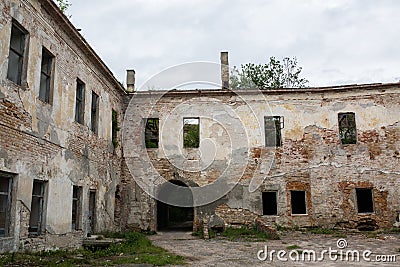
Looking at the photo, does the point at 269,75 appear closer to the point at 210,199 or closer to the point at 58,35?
the point at 210,199

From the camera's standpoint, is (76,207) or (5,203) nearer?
(5,203)

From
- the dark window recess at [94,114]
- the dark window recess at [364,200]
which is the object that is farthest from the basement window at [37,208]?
the dark window recess at [364,200]

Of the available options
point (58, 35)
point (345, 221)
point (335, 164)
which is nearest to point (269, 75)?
point (335, 164)

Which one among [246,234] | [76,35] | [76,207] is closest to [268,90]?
[246,234]

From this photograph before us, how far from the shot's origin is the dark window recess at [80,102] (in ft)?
42.0

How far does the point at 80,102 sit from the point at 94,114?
1359 mm

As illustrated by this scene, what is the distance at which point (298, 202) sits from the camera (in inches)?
684

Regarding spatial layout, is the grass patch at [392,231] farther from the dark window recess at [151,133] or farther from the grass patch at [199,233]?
the dark window recess at [151,133]

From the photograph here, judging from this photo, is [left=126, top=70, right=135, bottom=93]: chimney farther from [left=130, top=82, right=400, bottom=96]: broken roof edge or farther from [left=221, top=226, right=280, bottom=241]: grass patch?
[left=221, top=226, right=280, bottom=241]: grass patch

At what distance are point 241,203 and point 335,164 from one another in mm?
4746

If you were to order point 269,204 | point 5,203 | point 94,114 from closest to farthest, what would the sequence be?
point 5,203
point 94,114
point 269,204

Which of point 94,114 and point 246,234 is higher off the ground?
point 94,114

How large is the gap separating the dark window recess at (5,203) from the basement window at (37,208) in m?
1.13

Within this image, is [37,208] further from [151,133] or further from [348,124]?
[348,124]
